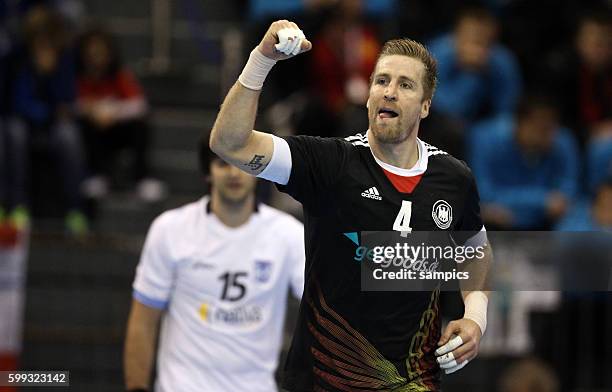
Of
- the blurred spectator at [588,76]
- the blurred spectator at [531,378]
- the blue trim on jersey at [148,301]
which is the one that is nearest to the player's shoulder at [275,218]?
the blue trim on jersey at [148,301]

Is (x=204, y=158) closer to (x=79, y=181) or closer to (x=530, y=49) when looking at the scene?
(x=79, y=181)

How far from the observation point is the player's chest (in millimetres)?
5781

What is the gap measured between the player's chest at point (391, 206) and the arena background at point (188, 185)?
14.1 feet

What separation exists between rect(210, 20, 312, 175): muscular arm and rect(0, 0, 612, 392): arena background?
4.34 m

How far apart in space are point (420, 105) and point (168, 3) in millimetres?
8591

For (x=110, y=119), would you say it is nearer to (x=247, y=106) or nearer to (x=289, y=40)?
(x=247, y=106)

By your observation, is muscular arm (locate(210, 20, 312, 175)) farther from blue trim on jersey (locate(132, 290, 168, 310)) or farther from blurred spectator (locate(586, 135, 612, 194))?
blurred spectator (locate(586, 135, 612, 194))

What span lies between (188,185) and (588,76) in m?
4.42

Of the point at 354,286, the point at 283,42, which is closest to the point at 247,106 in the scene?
the point at 283,42

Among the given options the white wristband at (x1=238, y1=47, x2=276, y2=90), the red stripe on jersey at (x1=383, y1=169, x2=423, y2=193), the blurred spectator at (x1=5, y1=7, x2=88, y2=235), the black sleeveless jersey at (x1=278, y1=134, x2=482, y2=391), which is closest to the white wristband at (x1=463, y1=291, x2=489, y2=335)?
the black sleeveless jersey at (x1=278, y1=134, x2=482, y2=391)

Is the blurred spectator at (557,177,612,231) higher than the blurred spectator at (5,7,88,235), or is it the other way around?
the blurred spectator at (5,7,88,235)

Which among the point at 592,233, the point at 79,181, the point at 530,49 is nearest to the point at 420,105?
the point at 592,233

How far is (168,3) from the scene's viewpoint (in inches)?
552

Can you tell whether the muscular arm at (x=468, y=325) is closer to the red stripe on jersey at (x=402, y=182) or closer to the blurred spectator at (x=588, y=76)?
the red stripe on jersey at (x=402, y=182)
